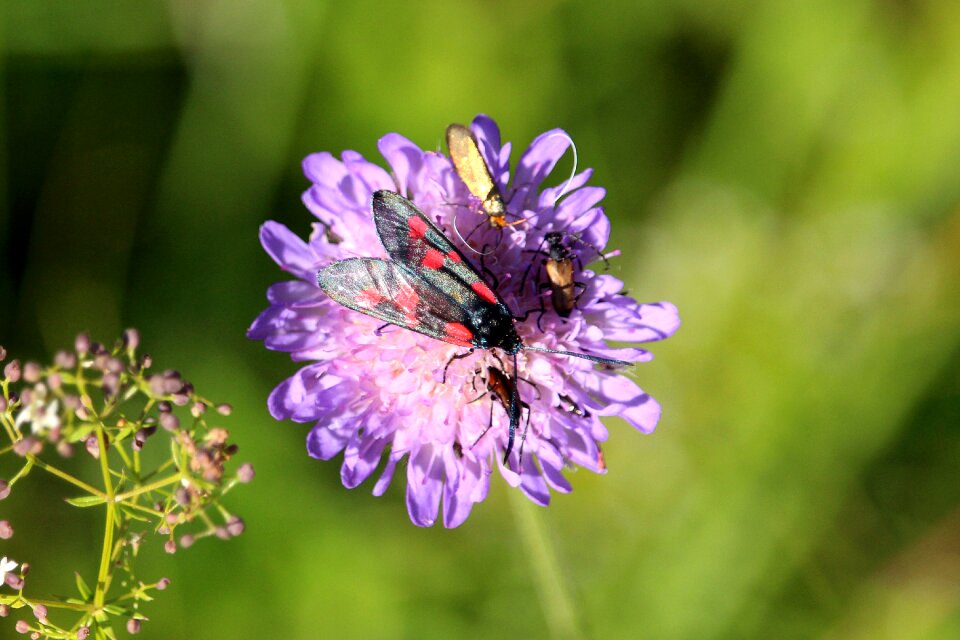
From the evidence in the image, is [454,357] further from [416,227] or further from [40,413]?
[40,413]

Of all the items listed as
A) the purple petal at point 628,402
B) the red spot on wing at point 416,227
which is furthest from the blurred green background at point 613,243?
the red spot on wing at point 416,227

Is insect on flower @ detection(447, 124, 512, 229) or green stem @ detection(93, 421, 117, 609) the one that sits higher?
insect on flower @ detection(447, 124, 512, 229)

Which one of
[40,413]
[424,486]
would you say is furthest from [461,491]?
[40,413]

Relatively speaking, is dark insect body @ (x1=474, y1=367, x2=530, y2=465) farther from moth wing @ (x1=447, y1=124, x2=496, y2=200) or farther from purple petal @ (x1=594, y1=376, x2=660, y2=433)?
moth wing @ (x1=447, y1=124, x2=496, y2=200)

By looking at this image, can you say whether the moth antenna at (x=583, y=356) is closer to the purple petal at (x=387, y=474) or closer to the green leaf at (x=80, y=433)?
the purple petal at (x=387, y=474)

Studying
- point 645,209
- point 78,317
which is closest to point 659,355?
point 645,209

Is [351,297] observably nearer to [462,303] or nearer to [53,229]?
[462,303]

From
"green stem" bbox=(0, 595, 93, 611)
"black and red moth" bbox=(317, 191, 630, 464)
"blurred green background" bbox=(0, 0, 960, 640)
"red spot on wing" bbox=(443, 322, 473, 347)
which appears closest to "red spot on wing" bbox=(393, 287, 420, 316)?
"black and red moth" bbox=(317, 191, 630, 464)
